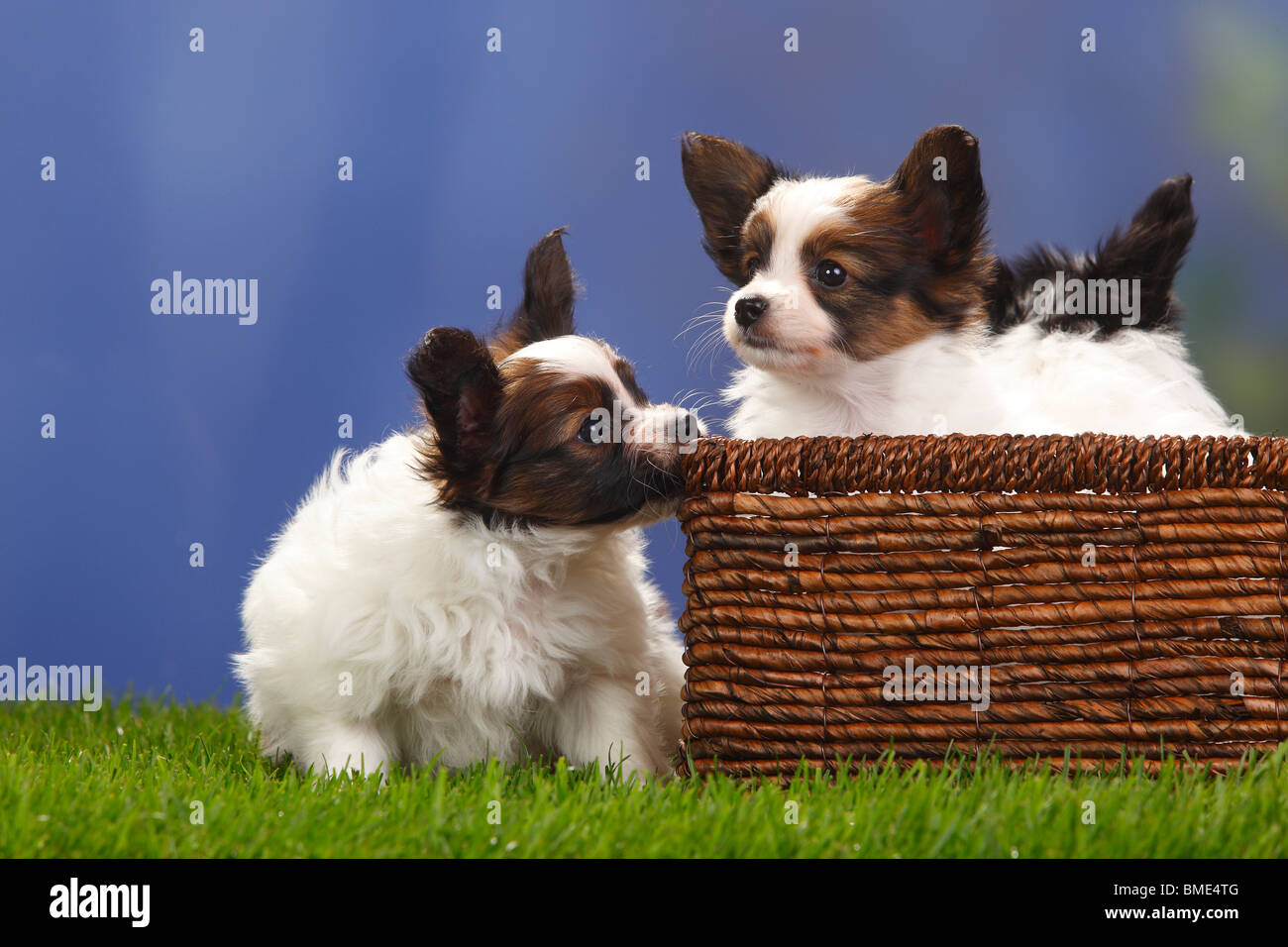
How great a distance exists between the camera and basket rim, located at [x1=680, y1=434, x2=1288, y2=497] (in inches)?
87.7

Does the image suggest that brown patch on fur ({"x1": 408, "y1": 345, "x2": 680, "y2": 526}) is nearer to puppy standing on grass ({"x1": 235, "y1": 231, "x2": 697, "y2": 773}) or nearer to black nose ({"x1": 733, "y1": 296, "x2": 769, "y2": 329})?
puppy standing on grass ({"x1": 235, "y1": 231, "x2": 697, "y2": 773})

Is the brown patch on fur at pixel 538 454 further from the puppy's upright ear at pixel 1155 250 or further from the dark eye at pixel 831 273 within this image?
the puppy's upright ear at pixel 1155 250

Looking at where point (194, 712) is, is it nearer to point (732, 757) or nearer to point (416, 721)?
point (416, 721)

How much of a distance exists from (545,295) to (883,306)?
0.75m

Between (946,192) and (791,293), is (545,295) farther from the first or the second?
(946,192)

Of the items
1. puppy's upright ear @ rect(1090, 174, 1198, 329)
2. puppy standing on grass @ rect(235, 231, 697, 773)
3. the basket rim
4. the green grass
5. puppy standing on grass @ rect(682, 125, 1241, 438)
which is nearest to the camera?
A: the green grass

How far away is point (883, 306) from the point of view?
2664mm

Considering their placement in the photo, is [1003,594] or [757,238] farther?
[757,238]

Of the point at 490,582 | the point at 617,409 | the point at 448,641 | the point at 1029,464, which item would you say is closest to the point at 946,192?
the point at 1029,464

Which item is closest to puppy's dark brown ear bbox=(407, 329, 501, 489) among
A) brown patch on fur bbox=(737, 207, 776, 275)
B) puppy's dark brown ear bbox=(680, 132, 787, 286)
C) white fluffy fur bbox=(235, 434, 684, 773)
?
white fluffy fur bbox=(235, 434, 684, 773)

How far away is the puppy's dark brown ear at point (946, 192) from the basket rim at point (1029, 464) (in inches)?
23.3

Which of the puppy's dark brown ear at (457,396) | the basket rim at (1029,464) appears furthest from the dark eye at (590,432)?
the basket rim at (1029,464)

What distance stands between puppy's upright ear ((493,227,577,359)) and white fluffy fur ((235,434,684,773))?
380mm
